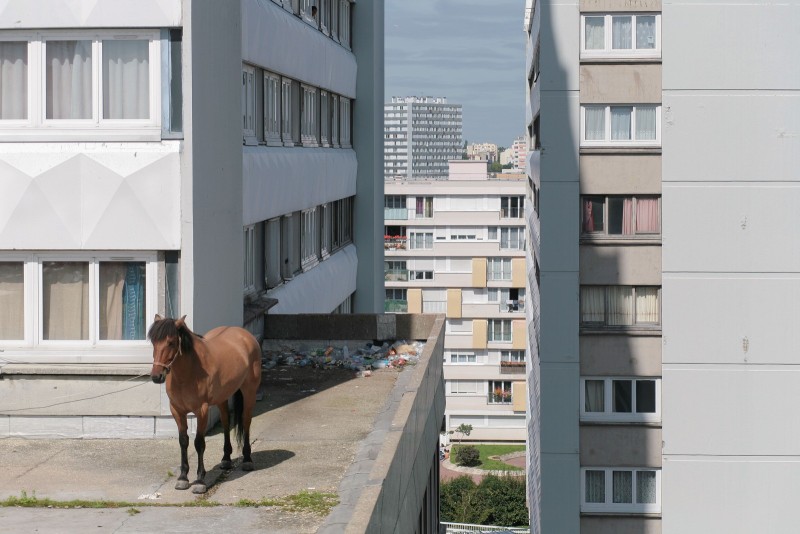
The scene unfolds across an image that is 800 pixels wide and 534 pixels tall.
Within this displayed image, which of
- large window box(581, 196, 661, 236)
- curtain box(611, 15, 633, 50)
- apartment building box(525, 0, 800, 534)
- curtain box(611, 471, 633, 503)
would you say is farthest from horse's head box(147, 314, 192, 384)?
curtain box(611, 471, 633, 503)

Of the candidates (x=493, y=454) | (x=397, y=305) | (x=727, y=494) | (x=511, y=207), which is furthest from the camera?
(x=397, y=305)

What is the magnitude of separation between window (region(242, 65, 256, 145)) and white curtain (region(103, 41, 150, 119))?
5.51 meters

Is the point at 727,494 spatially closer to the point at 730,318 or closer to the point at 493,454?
the point at 730,318

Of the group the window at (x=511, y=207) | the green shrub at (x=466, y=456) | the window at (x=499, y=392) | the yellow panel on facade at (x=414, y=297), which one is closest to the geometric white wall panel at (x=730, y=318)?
the green shrub at (x=466, y=456)

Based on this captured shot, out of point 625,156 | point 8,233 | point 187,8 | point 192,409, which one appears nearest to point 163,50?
point 187,8

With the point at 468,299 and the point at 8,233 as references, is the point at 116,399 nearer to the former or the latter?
the point at 8,233

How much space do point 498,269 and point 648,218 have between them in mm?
61206

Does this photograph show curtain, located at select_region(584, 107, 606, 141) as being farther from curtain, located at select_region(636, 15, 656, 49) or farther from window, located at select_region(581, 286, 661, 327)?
window, located at select_region(581, 286, 661, 327)

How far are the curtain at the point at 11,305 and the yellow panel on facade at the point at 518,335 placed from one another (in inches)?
3173

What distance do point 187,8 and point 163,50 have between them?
0.56m

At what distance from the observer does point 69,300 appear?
51.5 ft

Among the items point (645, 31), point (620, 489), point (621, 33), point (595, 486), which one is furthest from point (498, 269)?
point (645, 31)

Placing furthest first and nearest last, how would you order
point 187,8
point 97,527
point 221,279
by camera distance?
point 221,279
point 187,8
point 97,527

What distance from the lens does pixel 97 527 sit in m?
11.4
